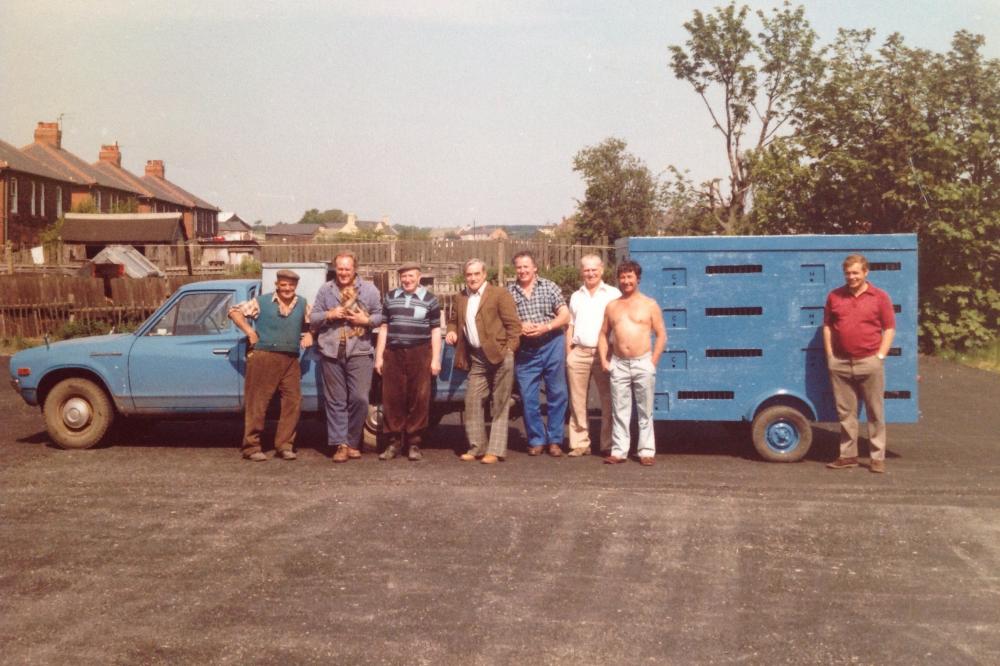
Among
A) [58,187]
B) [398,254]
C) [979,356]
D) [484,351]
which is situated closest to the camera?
[484,351]

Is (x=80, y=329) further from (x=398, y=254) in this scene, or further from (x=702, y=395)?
(x=702, y=395)

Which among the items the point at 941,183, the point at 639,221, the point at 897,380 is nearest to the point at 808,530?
the point at 897,380

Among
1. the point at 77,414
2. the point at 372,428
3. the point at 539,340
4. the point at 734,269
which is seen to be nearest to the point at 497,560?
the point at 539,340

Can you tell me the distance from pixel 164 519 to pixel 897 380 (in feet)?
21.3

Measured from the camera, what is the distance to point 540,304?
9.86 m

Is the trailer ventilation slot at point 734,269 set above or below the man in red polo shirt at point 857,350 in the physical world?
above

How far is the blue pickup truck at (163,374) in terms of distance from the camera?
10.1 metres

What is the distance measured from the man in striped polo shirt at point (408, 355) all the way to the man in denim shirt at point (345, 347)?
0.16 metres

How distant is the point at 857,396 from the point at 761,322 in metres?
1.09

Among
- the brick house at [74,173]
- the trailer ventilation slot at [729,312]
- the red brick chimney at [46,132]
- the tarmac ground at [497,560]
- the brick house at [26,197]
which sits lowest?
the tarmac ground at [497,560]

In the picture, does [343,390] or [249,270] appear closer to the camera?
[343,390]

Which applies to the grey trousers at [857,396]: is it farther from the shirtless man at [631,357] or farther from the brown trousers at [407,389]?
the brown trousers at [407,389]

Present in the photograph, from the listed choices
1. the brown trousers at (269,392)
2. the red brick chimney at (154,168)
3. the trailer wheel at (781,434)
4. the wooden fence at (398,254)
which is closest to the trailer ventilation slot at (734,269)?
the trailer wheel at (781,434)

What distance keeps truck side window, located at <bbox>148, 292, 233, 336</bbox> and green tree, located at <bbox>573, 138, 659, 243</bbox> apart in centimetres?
2716
